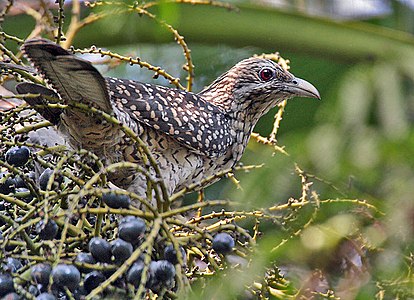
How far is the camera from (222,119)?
2.91 meters

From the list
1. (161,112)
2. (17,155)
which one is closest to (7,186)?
(17,155)

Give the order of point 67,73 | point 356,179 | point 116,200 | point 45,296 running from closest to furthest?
point 356,179 < point 45,296 < point 116,200 < point 67,73

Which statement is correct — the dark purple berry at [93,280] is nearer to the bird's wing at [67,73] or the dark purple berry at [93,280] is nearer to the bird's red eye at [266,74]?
the bird's wing at [67,73]

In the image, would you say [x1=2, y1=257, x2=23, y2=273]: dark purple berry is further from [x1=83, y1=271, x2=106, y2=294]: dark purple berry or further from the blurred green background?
the blurred green background

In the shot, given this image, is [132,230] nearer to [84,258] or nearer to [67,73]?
[84,258]

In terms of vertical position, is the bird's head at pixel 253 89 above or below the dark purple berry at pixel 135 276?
below

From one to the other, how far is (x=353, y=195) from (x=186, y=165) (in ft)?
4.78

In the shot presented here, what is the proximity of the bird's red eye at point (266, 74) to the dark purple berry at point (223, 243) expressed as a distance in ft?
5.21

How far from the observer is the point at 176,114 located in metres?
2.59

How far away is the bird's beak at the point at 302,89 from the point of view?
286 centimetres

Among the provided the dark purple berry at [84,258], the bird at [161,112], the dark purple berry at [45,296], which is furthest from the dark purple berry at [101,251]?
the bird at [161,112]

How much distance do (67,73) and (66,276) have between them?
0.67 m

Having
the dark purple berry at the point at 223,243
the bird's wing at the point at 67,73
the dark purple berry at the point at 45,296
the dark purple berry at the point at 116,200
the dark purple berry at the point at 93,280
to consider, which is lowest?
the dark purple berry at the point at 93,280

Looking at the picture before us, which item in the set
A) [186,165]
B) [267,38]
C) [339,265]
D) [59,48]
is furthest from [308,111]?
[339,265]
